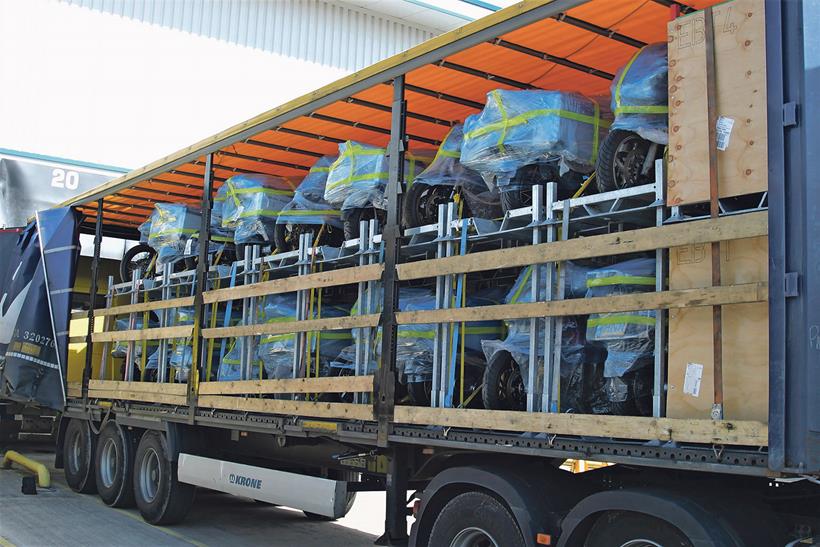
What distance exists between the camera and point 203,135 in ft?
66.1

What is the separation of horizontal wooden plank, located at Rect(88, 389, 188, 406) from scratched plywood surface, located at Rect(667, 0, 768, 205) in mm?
5624

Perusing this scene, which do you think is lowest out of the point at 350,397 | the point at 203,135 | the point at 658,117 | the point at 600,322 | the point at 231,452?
the point at 231,452

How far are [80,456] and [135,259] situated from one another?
103 inches

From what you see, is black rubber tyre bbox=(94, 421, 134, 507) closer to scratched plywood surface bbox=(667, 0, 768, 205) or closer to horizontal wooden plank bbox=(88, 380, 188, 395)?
horizontal wooden plank bbox=(88, 380, 188, 395)

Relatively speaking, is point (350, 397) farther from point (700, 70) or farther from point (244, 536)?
point (700, 70)

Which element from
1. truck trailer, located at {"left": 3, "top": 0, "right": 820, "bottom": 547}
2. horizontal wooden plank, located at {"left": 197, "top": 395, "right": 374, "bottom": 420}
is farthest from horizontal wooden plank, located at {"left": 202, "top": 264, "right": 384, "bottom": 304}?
horizontal wooden plank, located at {"left": 197, "top": 395, "right": 374, "bottom": 420}

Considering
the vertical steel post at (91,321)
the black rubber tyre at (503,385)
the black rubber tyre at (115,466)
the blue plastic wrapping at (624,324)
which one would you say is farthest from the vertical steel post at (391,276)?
the vertical steel post at (91,321)

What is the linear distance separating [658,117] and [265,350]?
407 cm

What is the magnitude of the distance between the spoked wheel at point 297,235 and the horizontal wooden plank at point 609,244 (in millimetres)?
2053

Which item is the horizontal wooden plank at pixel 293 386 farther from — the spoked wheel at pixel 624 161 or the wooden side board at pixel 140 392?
the spoked wheel at pixel 624 161

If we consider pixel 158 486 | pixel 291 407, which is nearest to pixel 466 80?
pixel 291 407

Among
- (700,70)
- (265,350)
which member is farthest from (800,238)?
(265,350)

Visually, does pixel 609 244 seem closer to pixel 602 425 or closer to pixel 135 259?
pixel 602 425

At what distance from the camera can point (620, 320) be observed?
4.38 m
